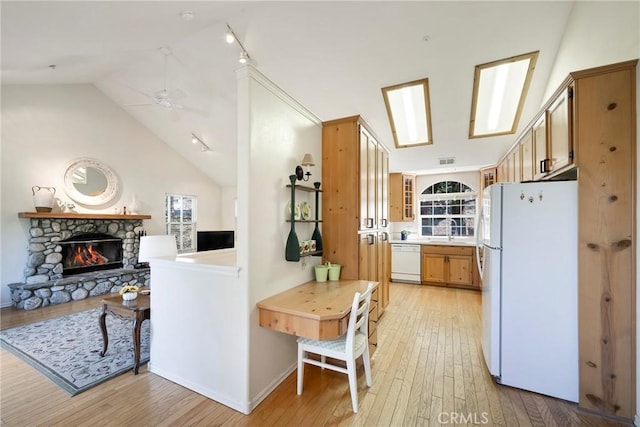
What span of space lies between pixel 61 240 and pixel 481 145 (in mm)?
7693

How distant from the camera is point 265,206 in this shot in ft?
7.12

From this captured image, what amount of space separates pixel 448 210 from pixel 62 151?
26.1ft

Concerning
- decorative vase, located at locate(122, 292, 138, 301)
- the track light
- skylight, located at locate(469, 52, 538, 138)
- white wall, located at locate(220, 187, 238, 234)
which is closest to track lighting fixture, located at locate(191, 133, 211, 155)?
the track light

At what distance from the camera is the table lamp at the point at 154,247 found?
100 inches

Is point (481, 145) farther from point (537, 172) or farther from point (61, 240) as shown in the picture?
point (61, 240)

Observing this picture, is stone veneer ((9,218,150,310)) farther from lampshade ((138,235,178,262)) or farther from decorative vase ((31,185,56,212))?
lampshade ((138,235,178,262))

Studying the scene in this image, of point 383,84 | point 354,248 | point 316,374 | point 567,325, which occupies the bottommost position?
point 316,374

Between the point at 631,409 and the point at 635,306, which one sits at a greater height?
the point at 635,306

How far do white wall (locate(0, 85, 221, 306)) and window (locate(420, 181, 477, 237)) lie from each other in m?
6.44

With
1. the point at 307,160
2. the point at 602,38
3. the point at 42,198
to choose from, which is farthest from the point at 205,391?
the point at 42,198

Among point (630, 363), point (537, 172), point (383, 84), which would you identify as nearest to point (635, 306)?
point (630, 363)

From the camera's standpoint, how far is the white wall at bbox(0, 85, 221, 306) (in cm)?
430

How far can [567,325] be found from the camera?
6.63 feet

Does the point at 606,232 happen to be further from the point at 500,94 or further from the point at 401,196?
the point at 401,196
